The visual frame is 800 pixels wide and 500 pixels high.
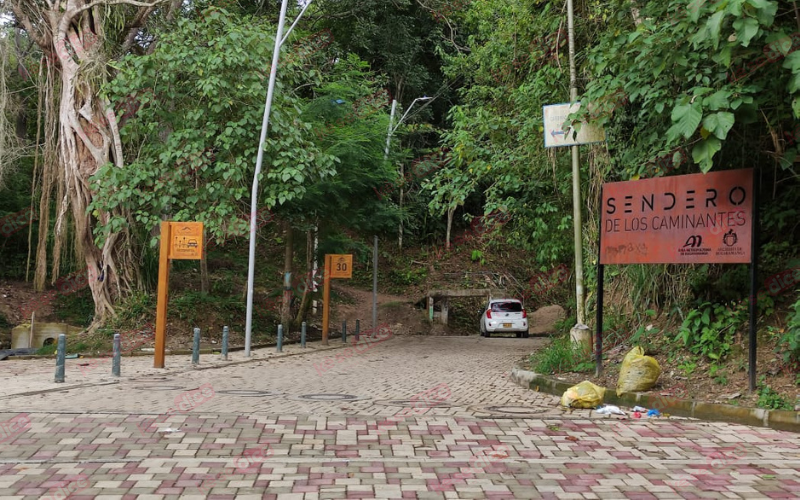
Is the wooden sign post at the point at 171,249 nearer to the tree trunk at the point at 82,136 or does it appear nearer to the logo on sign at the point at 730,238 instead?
the tree trunk at the point at 82,136

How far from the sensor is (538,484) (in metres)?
5.59

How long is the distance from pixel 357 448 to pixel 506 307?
2410cm

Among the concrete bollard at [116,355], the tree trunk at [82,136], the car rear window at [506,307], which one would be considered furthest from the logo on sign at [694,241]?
the car rear window at [506,307]

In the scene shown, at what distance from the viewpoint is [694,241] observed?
9.69m

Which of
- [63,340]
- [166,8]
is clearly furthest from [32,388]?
[166,8]

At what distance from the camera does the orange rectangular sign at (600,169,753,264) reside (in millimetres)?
9219

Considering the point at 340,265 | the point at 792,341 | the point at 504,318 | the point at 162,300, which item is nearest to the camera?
the point at 792,341

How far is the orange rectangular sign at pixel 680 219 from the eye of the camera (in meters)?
9.22

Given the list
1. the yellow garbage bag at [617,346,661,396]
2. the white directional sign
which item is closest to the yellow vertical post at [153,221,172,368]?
the white directional sign

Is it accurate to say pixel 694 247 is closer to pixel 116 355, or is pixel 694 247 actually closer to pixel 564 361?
pixel 564 361

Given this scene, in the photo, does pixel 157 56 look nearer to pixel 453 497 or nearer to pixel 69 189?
pixel 69 189

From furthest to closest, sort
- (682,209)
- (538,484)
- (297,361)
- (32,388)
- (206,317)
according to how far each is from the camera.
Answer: (206,317) < (297,361) < (32,388) < (682,209) < (538,484)

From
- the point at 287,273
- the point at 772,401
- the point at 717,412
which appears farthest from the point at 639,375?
the point at 287,273

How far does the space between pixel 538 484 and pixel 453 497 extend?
73 cm
